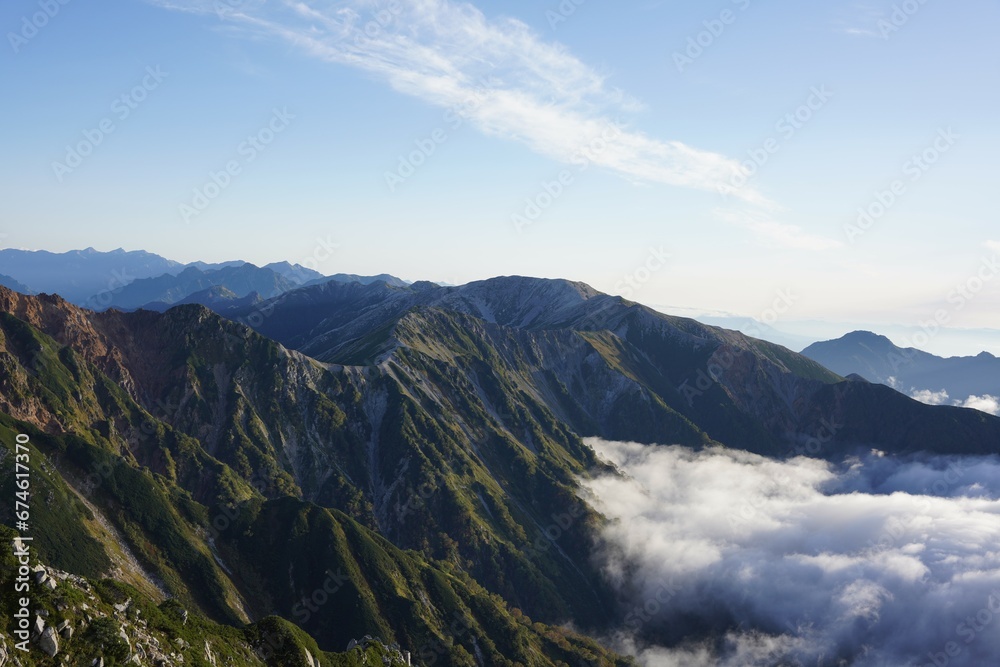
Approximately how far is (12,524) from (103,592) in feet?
426

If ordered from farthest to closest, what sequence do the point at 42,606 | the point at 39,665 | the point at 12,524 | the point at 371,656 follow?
the point at 12,524 < the point at 371,656 < the point at 42,606 < the point at 39,665

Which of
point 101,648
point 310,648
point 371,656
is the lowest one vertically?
point 371,656

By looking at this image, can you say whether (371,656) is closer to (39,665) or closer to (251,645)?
(251,645)

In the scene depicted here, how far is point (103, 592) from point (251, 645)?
110 feet

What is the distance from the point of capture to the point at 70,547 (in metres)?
194

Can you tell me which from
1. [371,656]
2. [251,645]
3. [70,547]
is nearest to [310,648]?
[251,645]

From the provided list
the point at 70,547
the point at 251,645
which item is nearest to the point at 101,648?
the point at 251,645

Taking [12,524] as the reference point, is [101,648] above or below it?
above

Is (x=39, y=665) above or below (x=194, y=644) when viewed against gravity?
above

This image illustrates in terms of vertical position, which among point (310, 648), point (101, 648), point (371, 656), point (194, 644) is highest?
point (101, 648)

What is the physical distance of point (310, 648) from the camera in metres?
126

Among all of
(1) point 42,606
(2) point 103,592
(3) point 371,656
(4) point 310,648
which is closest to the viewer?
(1) point 42,606

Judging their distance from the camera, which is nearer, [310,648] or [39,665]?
[39,665]

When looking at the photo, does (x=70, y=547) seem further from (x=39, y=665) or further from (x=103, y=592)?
(x=39, y=665)
